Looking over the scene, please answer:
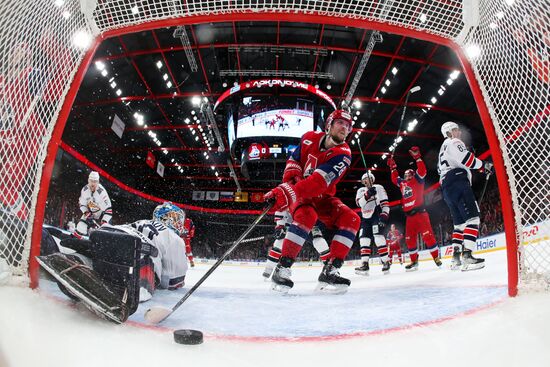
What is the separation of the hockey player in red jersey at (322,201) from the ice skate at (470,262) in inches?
52.6

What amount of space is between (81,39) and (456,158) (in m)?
2.83

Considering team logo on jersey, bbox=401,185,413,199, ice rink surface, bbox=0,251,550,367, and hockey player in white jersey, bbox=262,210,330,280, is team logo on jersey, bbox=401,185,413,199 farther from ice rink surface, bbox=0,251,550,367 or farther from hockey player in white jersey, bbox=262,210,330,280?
ice rink surface, bbox=0,251,550,367

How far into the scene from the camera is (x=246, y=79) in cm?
899

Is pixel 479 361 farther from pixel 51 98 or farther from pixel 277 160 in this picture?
pixel 277 160

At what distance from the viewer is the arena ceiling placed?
24.7 ft

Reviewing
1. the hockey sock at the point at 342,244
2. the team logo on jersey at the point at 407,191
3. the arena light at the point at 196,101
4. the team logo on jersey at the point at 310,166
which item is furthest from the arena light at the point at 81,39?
the arena light at the point at 196,101

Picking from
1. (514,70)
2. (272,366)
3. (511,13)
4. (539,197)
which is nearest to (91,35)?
(272,366)

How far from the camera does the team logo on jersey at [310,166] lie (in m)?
2.05

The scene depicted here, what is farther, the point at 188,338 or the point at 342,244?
the point at 342,244

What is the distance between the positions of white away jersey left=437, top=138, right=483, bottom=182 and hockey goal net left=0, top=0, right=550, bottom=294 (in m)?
1.28

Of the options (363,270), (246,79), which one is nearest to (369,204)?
(363,270)

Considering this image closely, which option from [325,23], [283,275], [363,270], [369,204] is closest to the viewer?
[325,23]

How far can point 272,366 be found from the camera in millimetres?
988

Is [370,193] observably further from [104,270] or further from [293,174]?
[104,270]
